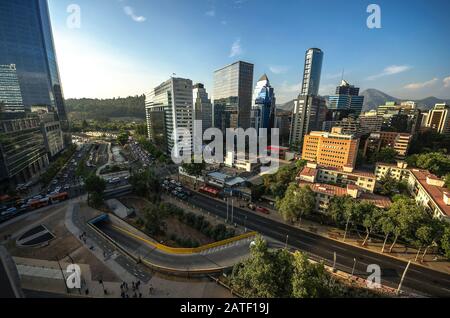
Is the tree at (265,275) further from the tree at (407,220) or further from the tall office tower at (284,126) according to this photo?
the tall office tower at (284,126)

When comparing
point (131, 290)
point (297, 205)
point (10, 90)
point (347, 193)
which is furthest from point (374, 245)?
point (10, 90)

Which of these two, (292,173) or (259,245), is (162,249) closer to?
(259,245)

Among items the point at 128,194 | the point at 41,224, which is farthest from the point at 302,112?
the point at 41,224

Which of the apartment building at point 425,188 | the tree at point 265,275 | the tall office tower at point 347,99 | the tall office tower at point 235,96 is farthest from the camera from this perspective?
the tall office tower at point 347,99

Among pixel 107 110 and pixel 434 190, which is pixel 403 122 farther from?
pixel 107 110

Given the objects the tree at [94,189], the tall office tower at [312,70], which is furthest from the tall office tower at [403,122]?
the tree at [94,189]

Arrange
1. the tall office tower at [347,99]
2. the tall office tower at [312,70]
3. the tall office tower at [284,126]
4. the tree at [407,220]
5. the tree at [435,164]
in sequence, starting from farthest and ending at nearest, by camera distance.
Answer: the tall office tower at [347,99] < the tall office tower at [312,70] < the tall office tower at [284,126] < the tree at [435,164] < the tree at [407,220]

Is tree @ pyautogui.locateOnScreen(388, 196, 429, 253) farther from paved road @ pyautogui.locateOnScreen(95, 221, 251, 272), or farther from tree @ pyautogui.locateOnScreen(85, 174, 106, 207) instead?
tree @ pyautogui.locateOnScreen(85, 174, 106, 207)
